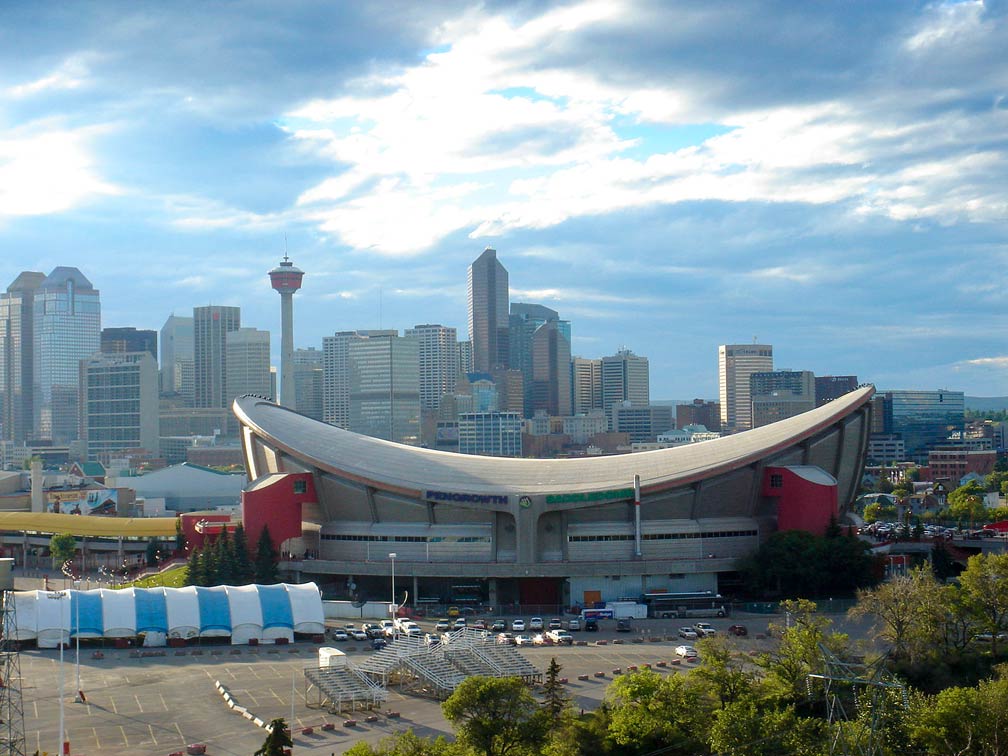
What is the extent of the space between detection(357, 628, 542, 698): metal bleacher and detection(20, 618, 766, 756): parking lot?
113 centimetres

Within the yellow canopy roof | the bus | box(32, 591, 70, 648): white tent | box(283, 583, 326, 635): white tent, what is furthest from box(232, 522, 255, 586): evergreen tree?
the bus

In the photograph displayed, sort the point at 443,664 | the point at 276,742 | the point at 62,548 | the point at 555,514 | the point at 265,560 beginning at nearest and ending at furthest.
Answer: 1. the point at 276,742
2. the point at 443,664
3. the point at 265,560
4. the point at 555,514
5. the point at 62,548

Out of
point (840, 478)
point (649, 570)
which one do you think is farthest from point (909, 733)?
point (840, 478)

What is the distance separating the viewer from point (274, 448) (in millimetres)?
81688

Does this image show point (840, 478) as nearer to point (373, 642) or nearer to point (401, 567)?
point (401, 567)

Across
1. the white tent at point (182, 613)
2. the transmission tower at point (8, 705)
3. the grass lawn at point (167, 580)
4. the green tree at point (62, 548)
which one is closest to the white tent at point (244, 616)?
the white tent at point (182, 613)

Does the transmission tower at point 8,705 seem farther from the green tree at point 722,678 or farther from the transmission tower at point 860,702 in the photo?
the transmission tower at point 860,702

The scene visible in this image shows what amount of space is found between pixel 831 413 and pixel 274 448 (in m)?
36.2

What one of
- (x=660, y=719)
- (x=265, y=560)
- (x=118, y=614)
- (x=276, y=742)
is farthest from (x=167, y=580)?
(x=660, y=719)

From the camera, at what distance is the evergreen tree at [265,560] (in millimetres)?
72688

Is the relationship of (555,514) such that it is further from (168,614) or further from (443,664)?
(443,664)

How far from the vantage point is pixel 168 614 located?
6003 cm

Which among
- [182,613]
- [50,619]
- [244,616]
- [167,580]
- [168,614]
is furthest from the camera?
[167,580]

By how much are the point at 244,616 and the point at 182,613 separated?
2986 mm
